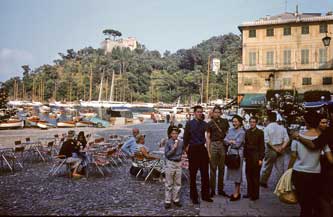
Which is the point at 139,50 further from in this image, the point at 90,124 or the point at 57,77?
the point at 90,124

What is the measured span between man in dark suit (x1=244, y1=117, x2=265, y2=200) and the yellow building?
120 feet

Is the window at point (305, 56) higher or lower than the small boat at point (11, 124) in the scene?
higher

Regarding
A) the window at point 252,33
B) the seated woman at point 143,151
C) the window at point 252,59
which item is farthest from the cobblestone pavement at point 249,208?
the window at point 252,33

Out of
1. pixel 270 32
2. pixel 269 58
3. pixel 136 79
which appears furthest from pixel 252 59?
pixel 136 79

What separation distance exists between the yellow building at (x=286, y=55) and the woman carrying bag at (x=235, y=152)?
120 ft

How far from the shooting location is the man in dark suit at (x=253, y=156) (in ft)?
23.7

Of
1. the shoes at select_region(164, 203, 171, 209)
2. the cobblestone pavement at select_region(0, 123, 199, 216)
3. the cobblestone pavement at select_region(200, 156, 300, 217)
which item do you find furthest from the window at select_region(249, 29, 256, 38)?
the shoes at select_region(164, 203, 171, 209)

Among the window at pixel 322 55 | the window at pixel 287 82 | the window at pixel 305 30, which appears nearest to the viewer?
the window at pixel 322 55

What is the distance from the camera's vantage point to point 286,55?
1700 inches

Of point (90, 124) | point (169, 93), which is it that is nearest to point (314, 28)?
point (90, 124)

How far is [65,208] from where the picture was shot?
675 cm

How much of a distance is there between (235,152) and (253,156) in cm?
39

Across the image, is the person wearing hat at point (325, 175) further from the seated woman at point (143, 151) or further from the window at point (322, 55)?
the window at point (322, 55)

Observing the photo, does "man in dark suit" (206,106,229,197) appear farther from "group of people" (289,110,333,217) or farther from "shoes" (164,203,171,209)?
"group of people" (289,110,333,217)
